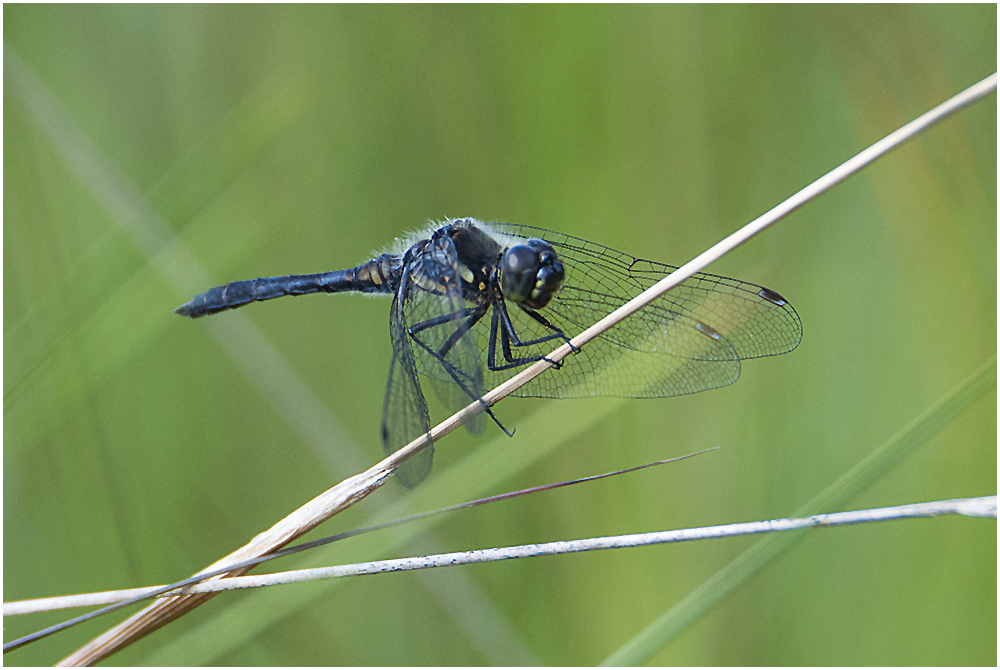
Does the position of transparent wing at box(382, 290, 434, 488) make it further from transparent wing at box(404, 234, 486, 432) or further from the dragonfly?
transparent wing at box(404, 234, 486, 432)

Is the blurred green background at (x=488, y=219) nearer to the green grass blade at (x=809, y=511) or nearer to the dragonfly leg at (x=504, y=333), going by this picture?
the dragonfly leg at (x=504, y=333)

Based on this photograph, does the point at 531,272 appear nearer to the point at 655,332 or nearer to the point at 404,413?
the point at 655,332

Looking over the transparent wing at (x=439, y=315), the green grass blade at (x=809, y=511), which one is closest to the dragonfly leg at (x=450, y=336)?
the transparent wing at (x=439, y=315)

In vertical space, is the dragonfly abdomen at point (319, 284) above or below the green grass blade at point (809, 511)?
above

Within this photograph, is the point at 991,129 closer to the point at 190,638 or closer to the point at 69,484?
the point at 190,638

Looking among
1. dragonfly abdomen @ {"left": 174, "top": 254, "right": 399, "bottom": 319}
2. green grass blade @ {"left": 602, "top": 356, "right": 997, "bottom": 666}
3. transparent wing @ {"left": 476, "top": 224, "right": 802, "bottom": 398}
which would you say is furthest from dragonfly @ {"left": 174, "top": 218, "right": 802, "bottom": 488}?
green grass blade @ {"left": 602, "top": 356, "right": 997, "bottom": 666}

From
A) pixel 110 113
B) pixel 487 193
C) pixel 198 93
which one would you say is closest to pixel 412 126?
pixel 487 193

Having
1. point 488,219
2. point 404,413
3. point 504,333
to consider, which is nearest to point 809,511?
point 404,413
